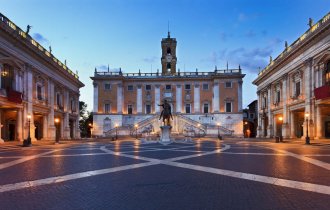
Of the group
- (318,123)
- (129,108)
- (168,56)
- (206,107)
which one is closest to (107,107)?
(129,108)

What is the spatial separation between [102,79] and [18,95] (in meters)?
40.8

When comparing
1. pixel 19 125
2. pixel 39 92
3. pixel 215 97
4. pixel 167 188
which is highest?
pixel 215 97

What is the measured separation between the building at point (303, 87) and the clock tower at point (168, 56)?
29.2m

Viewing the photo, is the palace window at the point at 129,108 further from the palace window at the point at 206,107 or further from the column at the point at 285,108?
the column at the point at 285,108

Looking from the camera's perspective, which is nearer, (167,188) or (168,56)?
(167,188)

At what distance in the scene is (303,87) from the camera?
130 ft

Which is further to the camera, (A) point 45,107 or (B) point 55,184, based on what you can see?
(A) point 45,107

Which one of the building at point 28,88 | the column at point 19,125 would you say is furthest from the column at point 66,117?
the column at point 19,125

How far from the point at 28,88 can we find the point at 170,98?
41870 mm

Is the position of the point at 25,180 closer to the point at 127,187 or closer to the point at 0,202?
the point at 0,202

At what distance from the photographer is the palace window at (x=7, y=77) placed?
32031mm

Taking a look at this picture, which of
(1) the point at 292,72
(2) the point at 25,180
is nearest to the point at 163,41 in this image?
(1) the point at 292,72

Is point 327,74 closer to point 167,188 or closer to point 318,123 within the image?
point 318,123

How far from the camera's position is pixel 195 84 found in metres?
74.1
